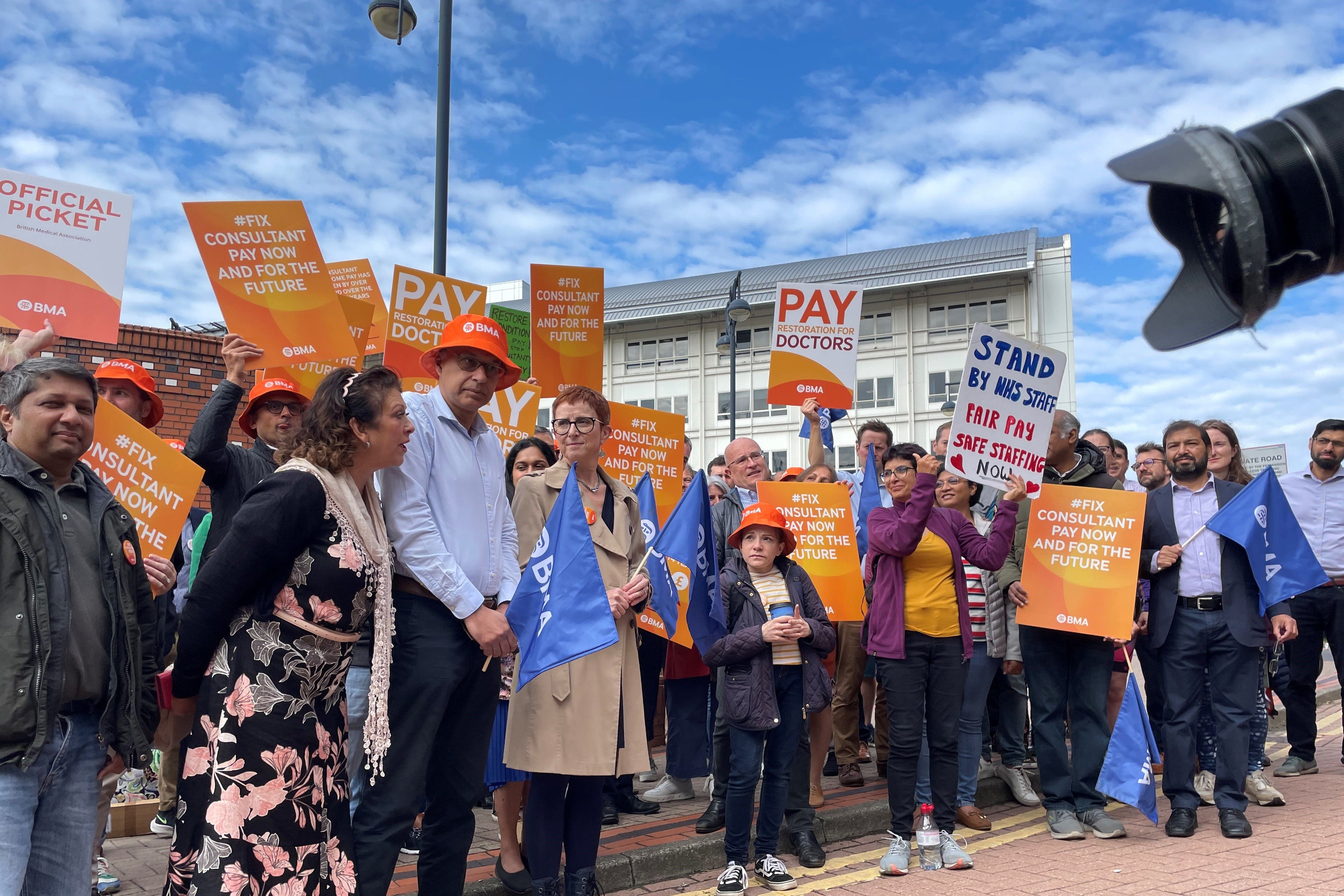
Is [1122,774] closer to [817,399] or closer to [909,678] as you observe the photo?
[909,678]

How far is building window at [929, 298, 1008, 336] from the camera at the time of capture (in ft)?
142

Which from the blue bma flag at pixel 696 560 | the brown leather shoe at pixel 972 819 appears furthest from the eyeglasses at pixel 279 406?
the brown leather shoe at pixel 972 819

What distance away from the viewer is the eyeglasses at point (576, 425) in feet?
14.6

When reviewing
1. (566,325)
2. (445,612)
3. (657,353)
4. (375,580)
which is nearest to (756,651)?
(445,612)

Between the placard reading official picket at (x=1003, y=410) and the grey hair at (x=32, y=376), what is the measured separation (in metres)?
4.47

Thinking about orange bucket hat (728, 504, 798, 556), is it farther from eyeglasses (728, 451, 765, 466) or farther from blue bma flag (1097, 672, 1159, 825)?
blue bma flag (1097, 672, 1159, 825)

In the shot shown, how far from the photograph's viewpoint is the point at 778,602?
516 centimetres

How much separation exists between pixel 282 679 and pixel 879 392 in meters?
43.5

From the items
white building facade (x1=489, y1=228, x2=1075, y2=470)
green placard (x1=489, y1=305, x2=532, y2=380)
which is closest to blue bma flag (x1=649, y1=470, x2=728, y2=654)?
green placard (x1=489, y1=305, x2=532, y2=380)

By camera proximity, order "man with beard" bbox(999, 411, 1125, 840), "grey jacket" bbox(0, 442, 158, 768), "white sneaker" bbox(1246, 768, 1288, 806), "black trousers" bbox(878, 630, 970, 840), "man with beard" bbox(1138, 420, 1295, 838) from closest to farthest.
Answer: "grey jacket" bbox(0, 442, 158, 768) → "black trousers" bbox(878, 630, 970, 840) → "man with beard" bbox(999, 411, 1125, 840) → "man with beard" bbox(1138, 420, 1295, 838) → "white sneaker" bbox(1246, 768, 1288, 806)

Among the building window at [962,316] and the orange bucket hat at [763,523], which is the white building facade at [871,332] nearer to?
the building window at [962,316]

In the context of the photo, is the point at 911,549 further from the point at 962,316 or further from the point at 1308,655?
the point at 962,316

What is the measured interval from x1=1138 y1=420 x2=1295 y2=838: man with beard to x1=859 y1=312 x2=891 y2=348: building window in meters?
39.2

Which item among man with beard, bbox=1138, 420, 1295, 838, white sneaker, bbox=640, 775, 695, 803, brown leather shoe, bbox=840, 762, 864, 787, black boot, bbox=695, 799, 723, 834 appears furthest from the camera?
brown leather shoe, bbox=840, 762, 864, 787
